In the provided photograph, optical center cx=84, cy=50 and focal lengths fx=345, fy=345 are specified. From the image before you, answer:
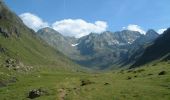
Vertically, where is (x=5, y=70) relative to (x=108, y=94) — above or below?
above

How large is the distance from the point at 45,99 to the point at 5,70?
142 m

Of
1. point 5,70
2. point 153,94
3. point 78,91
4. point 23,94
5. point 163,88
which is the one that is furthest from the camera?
point 5,70

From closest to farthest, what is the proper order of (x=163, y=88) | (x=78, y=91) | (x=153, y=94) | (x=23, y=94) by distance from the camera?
1. (x=153, y=94)
2. (x=163, y=88)
3. (x=78, y=91)
4. (x=23, y=94)

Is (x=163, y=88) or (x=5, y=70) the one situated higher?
(x=5, y=70)

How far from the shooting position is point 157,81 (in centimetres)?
6575

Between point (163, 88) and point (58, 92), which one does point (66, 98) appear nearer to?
point (58, 92)

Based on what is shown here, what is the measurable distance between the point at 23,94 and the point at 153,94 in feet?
95.1

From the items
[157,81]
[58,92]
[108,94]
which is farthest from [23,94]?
[157,81]

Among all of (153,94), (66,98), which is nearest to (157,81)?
(153,94)

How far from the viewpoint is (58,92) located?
66188mm

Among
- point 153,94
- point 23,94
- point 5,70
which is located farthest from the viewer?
point 5,70

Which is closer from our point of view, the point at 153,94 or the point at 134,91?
the point at 153,94

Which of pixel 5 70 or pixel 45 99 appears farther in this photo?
pixel 5 70

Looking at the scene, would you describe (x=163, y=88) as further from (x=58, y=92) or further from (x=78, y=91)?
(x=58, y=92)
